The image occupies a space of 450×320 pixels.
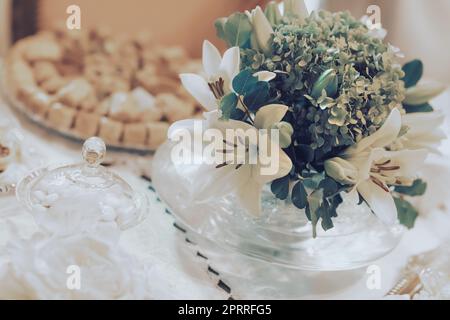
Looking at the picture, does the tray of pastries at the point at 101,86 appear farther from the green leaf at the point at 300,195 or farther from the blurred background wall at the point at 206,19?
the green leaf at the point at 300,195

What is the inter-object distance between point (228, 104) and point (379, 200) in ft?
0.61

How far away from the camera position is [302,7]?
748 millimetres

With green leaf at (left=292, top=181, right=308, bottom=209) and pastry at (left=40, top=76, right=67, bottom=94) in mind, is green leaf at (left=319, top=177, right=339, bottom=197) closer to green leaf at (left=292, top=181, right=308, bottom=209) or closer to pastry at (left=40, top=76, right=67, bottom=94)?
green leaf at (left=292, top=181, right=308, bottom=209)

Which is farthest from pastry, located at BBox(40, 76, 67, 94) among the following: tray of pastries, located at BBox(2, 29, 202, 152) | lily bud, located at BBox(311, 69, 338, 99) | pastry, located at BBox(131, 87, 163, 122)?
lily bud, located at BBox(311, 69, 338, 99)

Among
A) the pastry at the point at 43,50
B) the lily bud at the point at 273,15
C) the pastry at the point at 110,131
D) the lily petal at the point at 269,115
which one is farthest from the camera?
the pastry at the point at 43,50

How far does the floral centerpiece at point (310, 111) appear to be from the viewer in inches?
25.6

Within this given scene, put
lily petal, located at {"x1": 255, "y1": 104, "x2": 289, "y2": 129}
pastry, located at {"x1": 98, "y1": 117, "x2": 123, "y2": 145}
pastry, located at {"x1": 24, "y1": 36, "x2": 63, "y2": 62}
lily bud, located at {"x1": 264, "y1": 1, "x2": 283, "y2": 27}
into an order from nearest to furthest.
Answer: lily petal, located at {"x1": 255, "y1": 104, "x2": 289, "y2": 129}, lily bud, located at {"x1": 264, "y1": 1, "x2": 283, "y2": 27}, pastry, located at {"x1": 98, "y1": 117, "x2": 123, "y2": 145}, pastry, located at {"x1": 24, "y1": 36, "x2": 63, "y2": 62}

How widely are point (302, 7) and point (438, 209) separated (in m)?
0.39

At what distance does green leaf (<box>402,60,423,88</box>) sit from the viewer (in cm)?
79

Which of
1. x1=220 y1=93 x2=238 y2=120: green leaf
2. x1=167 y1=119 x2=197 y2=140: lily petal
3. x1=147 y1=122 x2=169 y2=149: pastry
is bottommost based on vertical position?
x1=147 y1=122 x2=169 y2=149: pastry

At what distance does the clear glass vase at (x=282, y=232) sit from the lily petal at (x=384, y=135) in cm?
12

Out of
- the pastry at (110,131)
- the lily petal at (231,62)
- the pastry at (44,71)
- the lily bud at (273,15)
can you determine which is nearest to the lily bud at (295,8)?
the lily bud at (273,15)

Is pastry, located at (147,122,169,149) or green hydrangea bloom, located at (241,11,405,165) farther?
pastry, located at (147,122,169,149)
